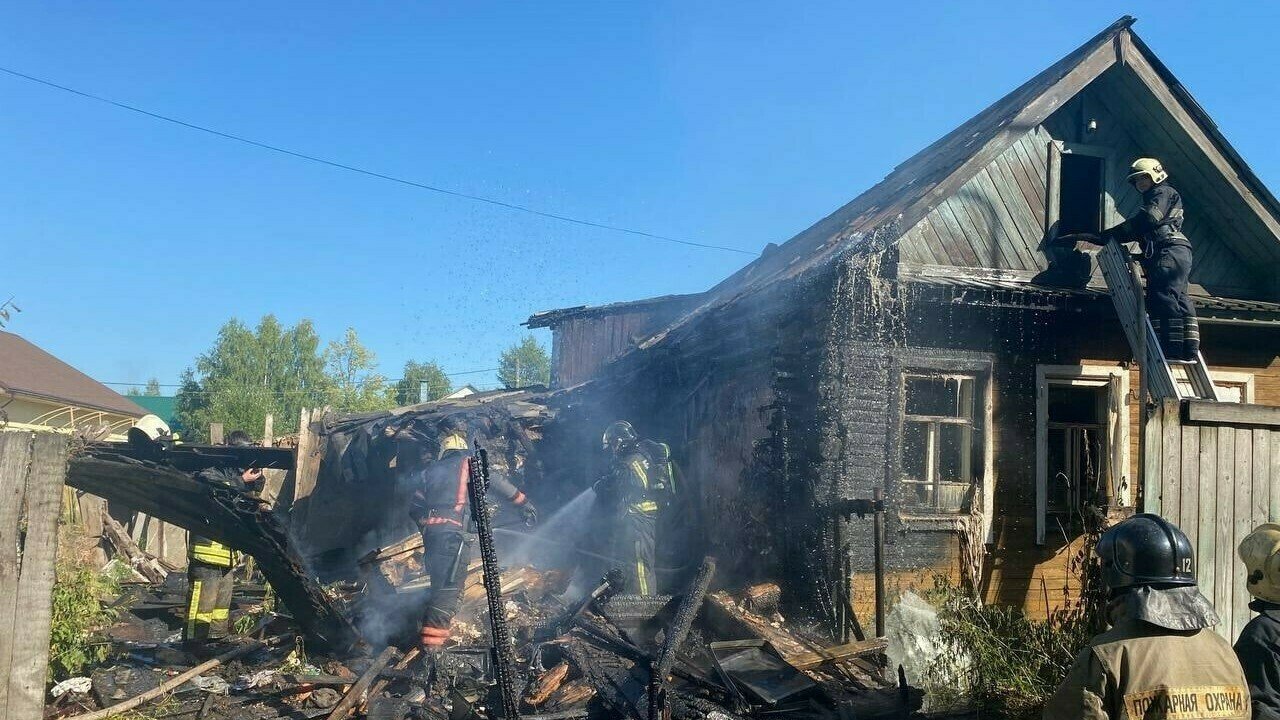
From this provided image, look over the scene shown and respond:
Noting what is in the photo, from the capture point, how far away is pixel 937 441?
864cm

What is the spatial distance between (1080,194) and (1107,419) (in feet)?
9.24

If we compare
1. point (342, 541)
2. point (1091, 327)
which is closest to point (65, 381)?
point (342, 541)

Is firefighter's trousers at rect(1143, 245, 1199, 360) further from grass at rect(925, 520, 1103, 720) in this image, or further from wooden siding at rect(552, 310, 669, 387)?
wooden siding at rect(552, 310, 669, 387)

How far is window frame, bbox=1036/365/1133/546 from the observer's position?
28.6 feet

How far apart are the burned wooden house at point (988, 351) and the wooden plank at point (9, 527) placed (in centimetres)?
615

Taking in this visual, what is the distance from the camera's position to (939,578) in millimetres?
8477

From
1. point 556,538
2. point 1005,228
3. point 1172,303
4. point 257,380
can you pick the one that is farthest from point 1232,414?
point 257,380

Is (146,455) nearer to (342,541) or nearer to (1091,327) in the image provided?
(342,541)

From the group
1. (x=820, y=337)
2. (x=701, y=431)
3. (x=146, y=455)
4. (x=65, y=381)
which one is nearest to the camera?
(x=146, y=455)

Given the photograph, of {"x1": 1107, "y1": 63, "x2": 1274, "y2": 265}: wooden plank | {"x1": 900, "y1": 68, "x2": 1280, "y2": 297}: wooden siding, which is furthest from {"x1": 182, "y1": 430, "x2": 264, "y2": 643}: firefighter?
{"x1": 1107, "y1": 63, "x2": 1274, "y2": 265}: wooden plank

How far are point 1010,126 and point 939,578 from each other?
4.75 meters

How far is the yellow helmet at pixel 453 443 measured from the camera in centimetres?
806

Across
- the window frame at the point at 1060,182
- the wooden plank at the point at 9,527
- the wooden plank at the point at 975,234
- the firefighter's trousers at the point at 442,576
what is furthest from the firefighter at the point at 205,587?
the window frame at the point at 1060,182

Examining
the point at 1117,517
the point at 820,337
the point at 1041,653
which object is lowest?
the point at 1041,653
